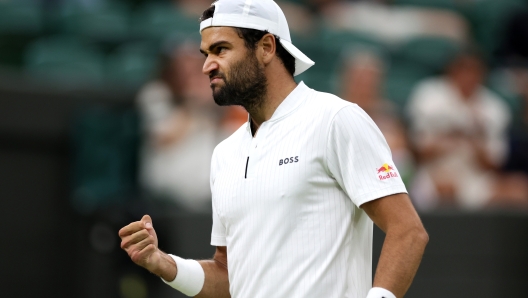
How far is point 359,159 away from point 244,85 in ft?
1.96

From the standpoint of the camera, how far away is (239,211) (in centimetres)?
342

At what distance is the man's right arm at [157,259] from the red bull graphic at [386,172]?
0.93 metres

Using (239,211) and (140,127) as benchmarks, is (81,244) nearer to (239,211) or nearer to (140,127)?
(140,127)

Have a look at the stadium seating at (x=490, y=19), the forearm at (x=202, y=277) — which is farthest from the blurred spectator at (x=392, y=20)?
the forearm at (x=202, y=277)

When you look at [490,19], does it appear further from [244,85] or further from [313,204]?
[313,204]

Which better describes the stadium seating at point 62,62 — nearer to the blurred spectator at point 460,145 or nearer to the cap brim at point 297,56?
the blurred spectator at point 460,145

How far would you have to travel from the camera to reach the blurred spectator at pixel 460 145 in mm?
7484

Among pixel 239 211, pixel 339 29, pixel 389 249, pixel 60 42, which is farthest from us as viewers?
pixel 339 29

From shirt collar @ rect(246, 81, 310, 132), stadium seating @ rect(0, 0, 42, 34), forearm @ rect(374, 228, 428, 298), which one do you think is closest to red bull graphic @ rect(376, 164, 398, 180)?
forearm @ rect(374, 228, 428, 298)

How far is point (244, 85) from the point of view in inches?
137

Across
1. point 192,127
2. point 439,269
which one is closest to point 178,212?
point 192,127

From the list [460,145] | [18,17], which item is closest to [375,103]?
[460,145]

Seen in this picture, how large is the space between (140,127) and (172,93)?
1.28 feet

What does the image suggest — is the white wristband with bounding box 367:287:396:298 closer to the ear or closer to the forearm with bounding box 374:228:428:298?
the forearm with bounding box 374:228:428:298
